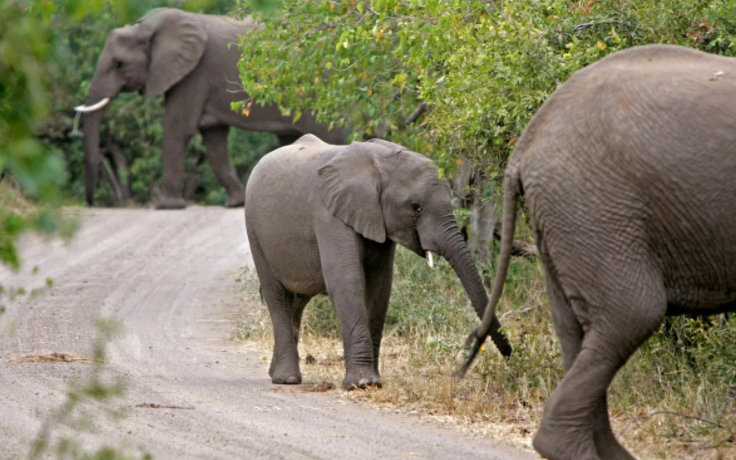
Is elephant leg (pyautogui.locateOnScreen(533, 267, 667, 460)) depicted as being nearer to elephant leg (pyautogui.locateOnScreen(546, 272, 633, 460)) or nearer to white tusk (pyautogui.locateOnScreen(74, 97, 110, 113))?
elephant leg (pyautogui.locateOnScreen(546, 272, 633, 460))

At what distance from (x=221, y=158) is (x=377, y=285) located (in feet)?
38.9

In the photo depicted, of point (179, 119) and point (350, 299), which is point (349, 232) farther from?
point (179, 119)

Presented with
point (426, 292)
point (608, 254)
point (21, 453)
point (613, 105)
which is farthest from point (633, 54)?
point (426, 292)

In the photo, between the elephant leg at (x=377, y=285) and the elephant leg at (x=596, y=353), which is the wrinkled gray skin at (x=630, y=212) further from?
the elephant leg at (x=377, y=285)

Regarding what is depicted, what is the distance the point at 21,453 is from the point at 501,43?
13.1 ft

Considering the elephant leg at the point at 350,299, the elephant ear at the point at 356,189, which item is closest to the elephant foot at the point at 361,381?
the elephant leg at the point at 350,299

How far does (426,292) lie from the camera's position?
38.3 feet

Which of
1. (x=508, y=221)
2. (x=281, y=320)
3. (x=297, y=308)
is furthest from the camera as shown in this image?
(x=297, y=308)

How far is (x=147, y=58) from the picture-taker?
2038 cm

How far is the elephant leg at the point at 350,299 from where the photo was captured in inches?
351

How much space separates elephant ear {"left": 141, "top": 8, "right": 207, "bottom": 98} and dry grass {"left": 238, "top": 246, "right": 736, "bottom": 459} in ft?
30.4

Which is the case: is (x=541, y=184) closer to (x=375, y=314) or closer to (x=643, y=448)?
(x=643, y=448)

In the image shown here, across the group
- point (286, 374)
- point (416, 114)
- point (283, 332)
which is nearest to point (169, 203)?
point (416, 114)

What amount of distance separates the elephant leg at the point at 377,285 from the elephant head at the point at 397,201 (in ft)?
1.17
